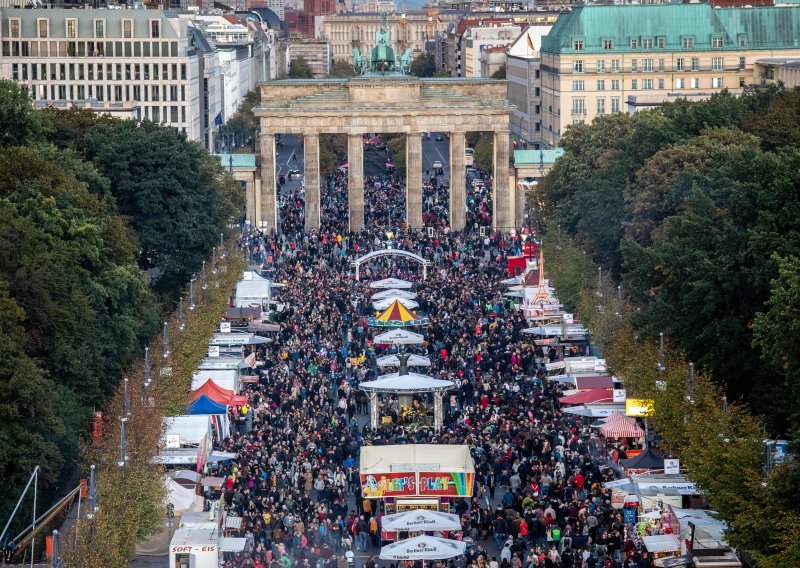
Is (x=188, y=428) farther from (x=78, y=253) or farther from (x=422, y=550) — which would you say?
(x=422, y=550)

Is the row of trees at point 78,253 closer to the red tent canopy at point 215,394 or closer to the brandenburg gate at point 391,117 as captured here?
the red tent canopy at point 215,394

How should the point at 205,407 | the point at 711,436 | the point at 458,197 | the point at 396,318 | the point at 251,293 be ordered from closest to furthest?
the point at 711,436 → the point at 205,407 → the point at 396,318 → the point at 251,293 → the point at 458,197

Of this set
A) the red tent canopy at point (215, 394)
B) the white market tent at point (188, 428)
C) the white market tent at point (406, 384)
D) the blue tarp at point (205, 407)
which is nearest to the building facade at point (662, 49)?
the white market tent at point (406, 384)

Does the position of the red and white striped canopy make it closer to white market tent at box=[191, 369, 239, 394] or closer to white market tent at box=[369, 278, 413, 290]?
white market tent at box=[191, 369, 239, 394]

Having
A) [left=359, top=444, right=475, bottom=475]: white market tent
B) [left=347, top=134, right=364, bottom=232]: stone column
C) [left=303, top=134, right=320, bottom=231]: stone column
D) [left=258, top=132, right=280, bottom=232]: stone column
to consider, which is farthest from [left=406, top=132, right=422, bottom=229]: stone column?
[left=359, top=444, right=475, bottom=475]: white market tent

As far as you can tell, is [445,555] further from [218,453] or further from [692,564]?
[218,453]

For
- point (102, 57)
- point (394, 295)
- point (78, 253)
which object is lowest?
point (394, 295)

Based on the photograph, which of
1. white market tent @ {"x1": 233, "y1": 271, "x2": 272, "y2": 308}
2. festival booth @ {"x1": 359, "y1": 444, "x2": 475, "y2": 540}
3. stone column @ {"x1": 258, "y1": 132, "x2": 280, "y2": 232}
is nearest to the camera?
festival booth @ {"x1": 359, "y1": 444, "x2": 475, "y2": 540}

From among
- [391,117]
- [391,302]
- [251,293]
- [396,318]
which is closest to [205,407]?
[396,318]
